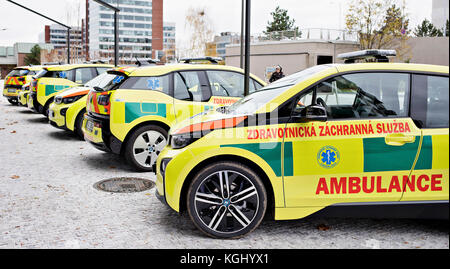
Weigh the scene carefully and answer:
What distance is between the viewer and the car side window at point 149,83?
7.45 meters

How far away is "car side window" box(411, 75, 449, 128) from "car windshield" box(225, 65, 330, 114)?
Result: 2.91ft

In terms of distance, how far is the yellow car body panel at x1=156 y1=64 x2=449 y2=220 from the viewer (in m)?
4.18

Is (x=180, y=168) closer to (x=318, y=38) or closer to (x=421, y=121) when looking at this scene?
(x=421, y=121)

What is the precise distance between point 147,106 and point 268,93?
3034 mm

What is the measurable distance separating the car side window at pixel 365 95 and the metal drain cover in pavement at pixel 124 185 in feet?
10.1

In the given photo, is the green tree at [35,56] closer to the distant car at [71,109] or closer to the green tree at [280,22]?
the green tree at [280,22]

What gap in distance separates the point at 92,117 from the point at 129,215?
312cm

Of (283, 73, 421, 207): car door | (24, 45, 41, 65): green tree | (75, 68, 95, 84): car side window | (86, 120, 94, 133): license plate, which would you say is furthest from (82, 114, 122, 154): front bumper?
(24, 45, 41, 65): green tree

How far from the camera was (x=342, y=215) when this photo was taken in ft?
14.0

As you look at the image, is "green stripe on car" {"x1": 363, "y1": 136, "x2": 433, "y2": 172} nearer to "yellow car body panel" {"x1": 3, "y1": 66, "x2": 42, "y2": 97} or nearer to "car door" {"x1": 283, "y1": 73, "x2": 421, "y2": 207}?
"car door" {"x1": 283, "y1": 73, "x2": 421, "y2": 207}

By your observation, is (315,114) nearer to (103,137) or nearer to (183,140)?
(183,140)

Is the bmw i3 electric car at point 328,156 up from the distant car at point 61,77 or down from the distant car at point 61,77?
down

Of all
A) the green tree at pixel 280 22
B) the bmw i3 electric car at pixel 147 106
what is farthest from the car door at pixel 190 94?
the green tree at pixel 280 22

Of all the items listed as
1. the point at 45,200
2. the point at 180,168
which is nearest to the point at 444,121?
the point at 180,168
